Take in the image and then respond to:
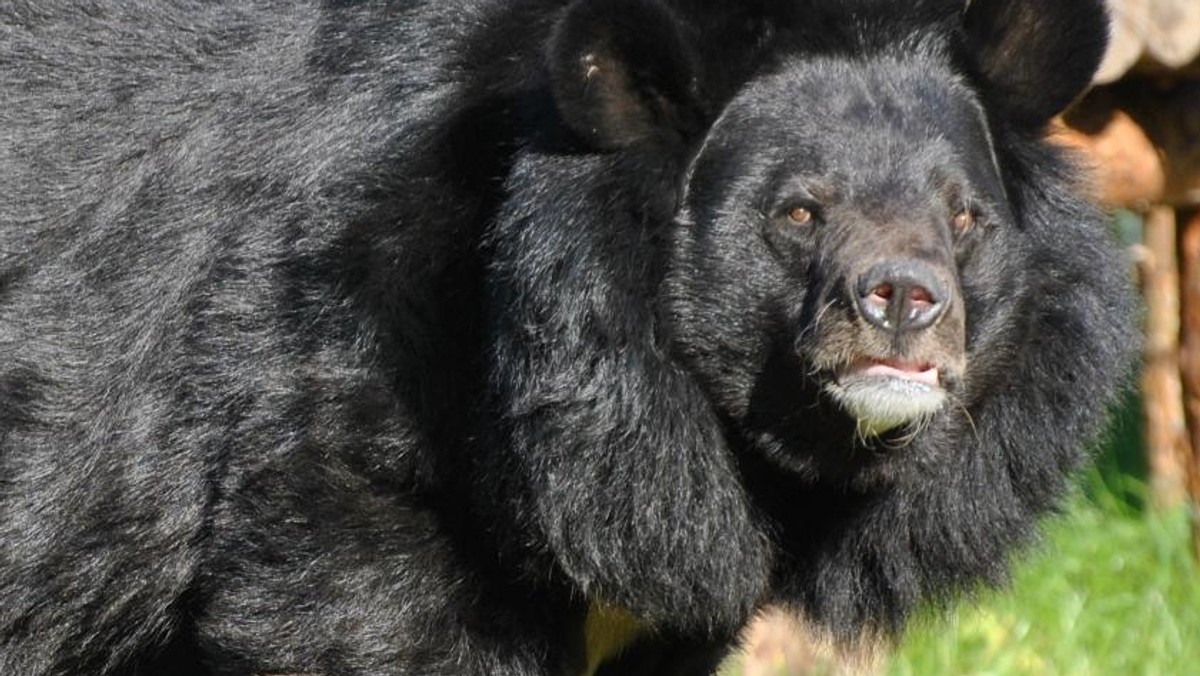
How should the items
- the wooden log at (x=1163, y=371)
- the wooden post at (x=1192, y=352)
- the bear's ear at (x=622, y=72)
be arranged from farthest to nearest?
the wooden log at (x=1163, y=371) → the wooden post at (x=1192, y=352) → the bear's ear at (x=622, y=72)

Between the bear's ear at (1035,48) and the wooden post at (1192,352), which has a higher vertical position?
the bear's ear at (1035,48)

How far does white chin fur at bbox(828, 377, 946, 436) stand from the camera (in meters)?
4.93

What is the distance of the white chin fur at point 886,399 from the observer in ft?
→ 16.2

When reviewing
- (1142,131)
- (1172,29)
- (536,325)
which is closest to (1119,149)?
(1142,131)

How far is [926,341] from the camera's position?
4898 millimetres

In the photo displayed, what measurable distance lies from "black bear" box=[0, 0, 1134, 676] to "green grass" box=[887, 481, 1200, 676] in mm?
2095

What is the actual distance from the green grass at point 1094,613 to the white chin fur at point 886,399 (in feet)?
8.01

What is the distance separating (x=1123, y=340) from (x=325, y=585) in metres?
2.25

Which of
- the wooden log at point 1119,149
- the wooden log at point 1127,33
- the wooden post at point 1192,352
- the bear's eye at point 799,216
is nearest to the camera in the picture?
the bear's eye at point 799,216

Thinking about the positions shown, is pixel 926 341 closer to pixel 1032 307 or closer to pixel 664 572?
pixel 1032 307

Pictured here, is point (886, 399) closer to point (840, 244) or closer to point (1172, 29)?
point (840, 244)

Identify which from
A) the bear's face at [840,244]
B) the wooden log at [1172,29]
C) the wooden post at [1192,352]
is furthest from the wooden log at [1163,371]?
the bear's face at [840,244]

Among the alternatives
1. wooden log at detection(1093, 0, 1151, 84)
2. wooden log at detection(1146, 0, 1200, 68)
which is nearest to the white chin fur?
wooden log at detection(1093, 0, 1151, 84)

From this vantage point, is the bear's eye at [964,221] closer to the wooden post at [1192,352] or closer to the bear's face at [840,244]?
the bear's face at [840,244]
